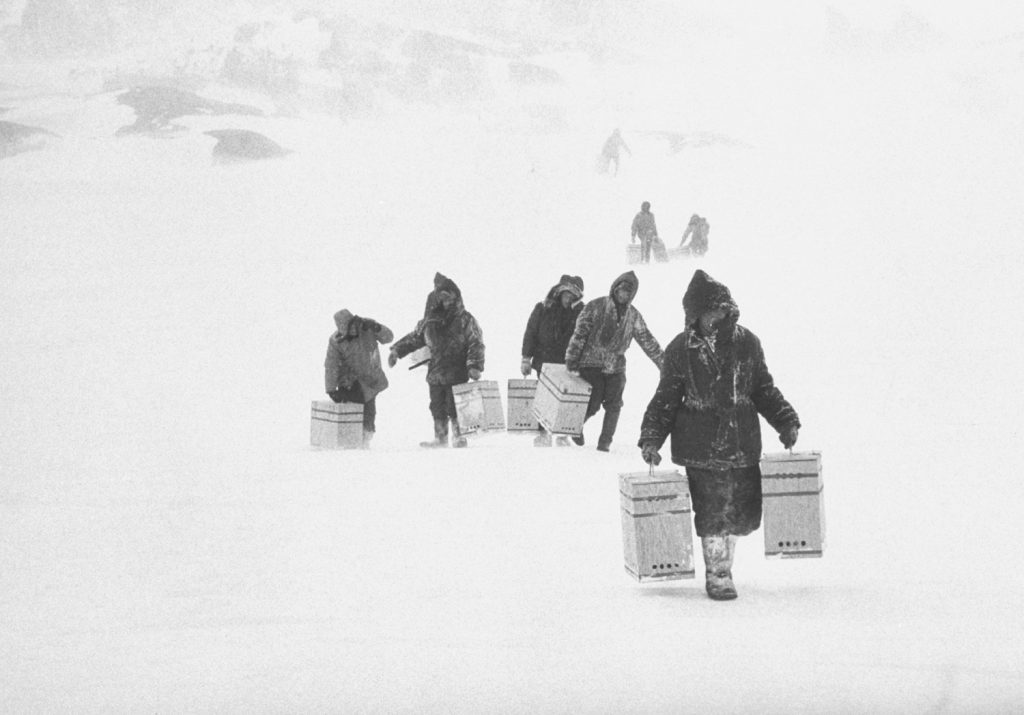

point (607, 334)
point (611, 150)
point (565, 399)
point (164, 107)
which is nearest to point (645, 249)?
point (611, 150)

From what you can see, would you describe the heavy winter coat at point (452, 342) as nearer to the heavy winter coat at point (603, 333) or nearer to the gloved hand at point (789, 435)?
the heavy winter coat at point (603, 333)

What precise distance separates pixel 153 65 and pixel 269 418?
52.3ft

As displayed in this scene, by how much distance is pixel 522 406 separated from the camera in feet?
29.2

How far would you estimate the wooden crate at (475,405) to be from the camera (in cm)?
862

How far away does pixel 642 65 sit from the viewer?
87.8 feet

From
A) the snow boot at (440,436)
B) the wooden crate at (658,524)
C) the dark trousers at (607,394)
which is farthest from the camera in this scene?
the snow boot at (440,436)

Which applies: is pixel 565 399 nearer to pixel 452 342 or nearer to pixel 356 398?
pixel 452 342

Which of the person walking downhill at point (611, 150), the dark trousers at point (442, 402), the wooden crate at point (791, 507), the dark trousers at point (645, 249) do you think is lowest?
the wooden crate at point (791, 507)

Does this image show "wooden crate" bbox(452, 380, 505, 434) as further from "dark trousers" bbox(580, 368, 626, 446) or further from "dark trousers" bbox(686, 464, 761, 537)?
"dark trousers" bbox(686, 464, 761, 537)

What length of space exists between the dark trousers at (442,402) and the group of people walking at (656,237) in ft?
34.9

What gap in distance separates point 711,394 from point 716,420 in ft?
0.36

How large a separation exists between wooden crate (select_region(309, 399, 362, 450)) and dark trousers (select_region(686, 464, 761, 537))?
14.8 feet

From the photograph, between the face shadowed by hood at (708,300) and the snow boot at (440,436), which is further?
the snow boot at (440,436)

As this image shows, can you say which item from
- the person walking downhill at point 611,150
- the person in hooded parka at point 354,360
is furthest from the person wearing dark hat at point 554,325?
the person walking downhill at point 611,150
